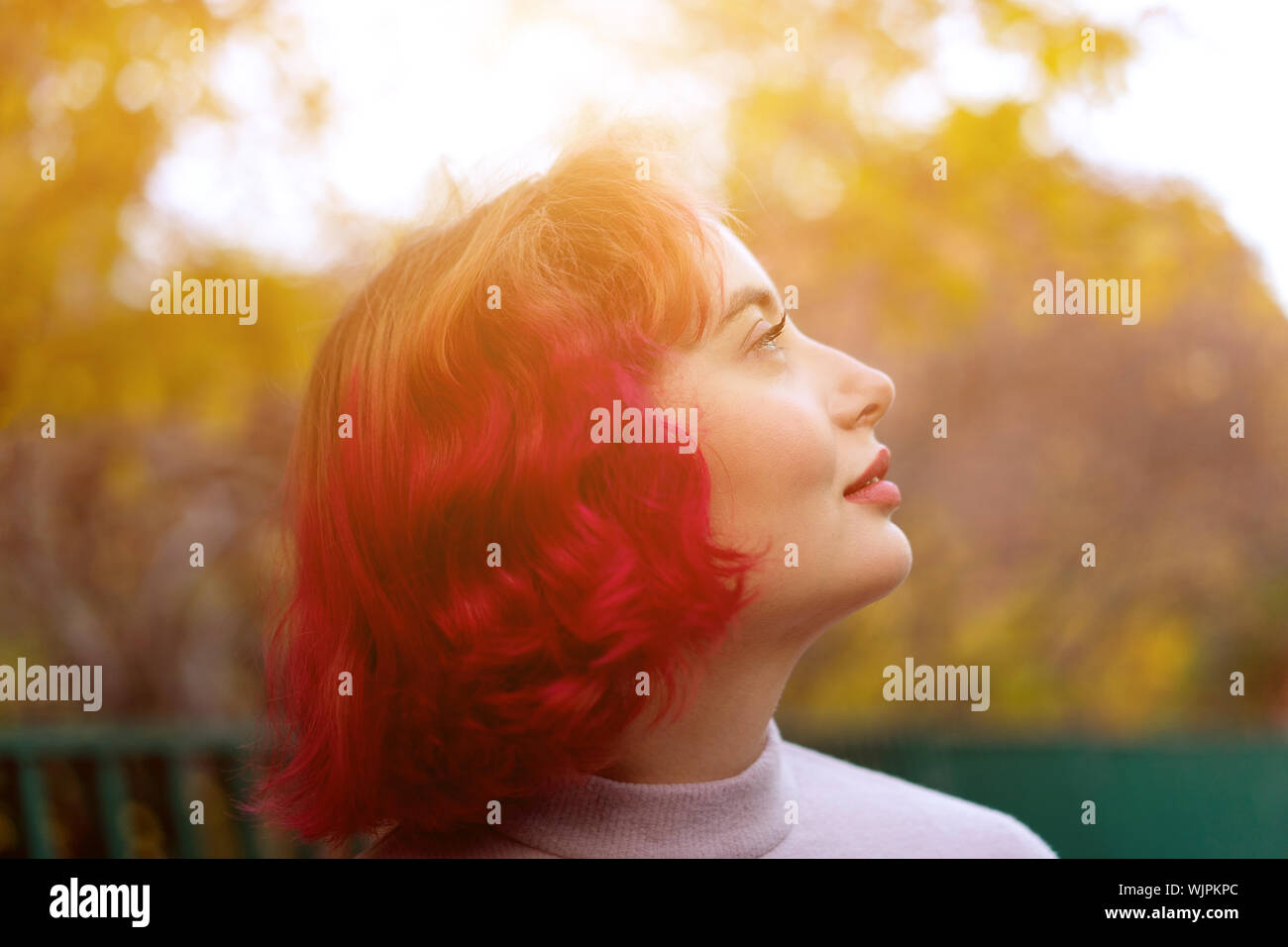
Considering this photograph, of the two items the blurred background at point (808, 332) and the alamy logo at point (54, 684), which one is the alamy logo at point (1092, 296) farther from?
the alamy logo at point (54, 684)

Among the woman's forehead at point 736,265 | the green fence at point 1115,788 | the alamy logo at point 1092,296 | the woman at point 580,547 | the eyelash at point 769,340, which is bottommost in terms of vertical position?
the green fence at point 1115,788

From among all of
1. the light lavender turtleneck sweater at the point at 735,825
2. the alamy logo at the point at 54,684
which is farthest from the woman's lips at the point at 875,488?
the alamy logo at the point at 54,684

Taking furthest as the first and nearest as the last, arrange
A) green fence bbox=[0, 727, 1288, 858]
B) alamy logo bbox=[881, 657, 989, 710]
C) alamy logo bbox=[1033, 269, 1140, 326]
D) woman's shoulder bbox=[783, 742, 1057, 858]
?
alamy logo bbox=[881, 657, 989, 710] → alamy logo bbox=[1033, 269, 1140, 326] → green fence bbox=[0, 727, 1288, 858] → woman's shoulder bbox=[783, 742, 1057, 858]

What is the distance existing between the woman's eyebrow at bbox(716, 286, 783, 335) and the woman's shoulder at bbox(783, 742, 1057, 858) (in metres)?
0.78

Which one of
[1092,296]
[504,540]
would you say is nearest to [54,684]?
[504,540]

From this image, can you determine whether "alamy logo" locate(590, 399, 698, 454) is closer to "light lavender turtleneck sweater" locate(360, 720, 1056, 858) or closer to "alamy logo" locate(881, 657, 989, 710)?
"light lavender turtleneck sweater" locate(360, 720, 1056, 858)

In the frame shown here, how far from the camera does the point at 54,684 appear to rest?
228 inches

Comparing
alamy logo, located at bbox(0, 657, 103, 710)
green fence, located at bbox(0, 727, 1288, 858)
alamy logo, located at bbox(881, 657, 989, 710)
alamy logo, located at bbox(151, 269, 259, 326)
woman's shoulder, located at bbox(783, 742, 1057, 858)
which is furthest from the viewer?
alamy logo, located at bbox(881, 657, 989, 710)

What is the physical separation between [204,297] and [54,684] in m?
2.47

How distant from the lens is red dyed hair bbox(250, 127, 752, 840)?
1469 mm

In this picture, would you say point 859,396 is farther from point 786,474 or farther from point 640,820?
point 640,820
